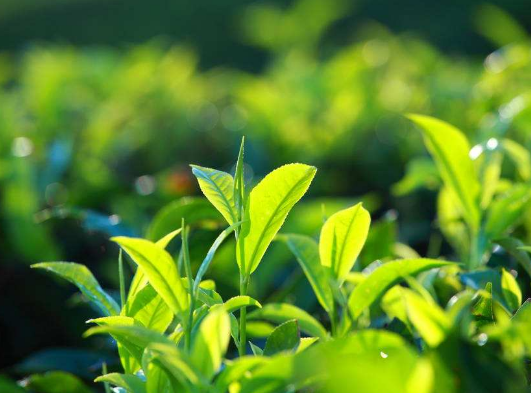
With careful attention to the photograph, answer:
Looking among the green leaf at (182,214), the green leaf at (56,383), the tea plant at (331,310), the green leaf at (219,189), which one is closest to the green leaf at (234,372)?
the tea plant at (331,310)

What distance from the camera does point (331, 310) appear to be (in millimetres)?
1087

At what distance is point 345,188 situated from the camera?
269 cm

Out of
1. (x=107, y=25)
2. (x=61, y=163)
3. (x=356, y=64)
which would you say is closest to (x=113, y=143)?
(x=61, y=163)

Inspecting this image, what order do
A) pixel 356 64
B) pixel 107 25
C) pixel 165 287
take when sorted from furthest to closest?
1. pixel 107 25
2. pixel 356 64
3. pixel 165 287

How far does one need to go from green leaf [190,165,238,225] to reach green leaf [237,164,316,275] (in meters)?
0.03

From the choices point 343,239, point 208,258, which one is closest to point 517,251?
point 343,239

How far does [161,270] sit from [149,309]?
0.45 ft

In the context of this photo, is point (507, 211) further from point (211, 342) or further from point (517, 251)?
point (211, 342)

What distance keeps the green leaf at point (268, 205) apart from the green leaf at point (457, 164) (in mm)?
428

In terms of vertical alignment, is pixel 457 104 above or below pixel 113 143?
below

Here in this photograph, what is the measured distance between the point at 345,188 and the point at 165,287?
71.4 inches

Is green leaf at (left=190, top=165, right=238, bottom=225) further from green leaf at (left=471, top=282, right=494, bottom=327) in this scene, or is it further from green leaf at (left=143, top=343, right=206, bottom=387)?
green leaf at (left=471, top=282, right=494, bottom=327)

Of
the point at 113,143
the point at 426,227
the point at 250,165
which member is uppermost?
the point at 113,143

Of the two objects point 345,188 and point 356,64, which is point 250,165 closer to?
point 345,188
